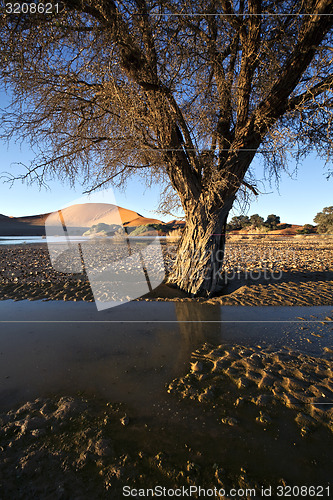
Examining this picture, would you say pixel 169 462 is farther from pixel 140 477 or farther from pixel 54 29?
pixel 54 29

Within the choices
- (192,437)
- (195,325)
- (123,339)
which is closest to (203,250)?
(195,325)

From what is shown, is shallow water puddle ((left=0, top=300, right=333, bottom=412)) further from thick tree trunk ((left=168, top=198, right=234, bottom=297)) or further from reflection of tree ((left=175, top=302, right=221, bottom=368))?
thick tree trunk ((left=168, top=198, right=234, bottom=297))

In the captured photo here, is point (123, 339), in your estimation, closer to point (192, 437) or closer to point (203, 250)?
point (192, 437)

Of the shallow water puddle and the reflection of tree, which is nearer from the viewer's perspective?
the shallow water puddle

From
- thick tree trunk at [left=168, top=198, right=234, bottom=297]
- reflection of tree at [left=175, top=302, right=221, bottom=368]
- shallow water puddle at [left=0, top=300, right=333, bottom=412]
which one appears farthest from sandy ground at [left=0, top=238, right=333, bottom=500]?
thick tree trunk at [left=168, top=198, right=234, bottom=297]

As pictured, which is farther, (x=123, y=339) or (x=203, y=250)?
(x=203, y=250)

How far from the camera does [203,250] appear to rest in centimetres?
491

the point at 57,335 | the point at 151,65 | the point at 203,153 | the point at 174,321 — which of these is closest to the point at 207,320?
the point at 174,321

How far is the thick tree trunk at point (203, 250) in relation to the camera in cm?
485

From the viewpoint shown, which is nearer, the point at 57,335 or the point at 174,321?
the point at 57,335

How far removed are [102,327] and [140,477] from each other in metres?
1.89

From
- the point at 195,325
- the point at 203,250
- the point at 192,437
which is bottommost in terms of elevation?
the point at 195,325

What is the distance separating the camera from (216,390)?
1.60m

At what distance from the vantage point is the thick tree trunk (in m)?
4.85
